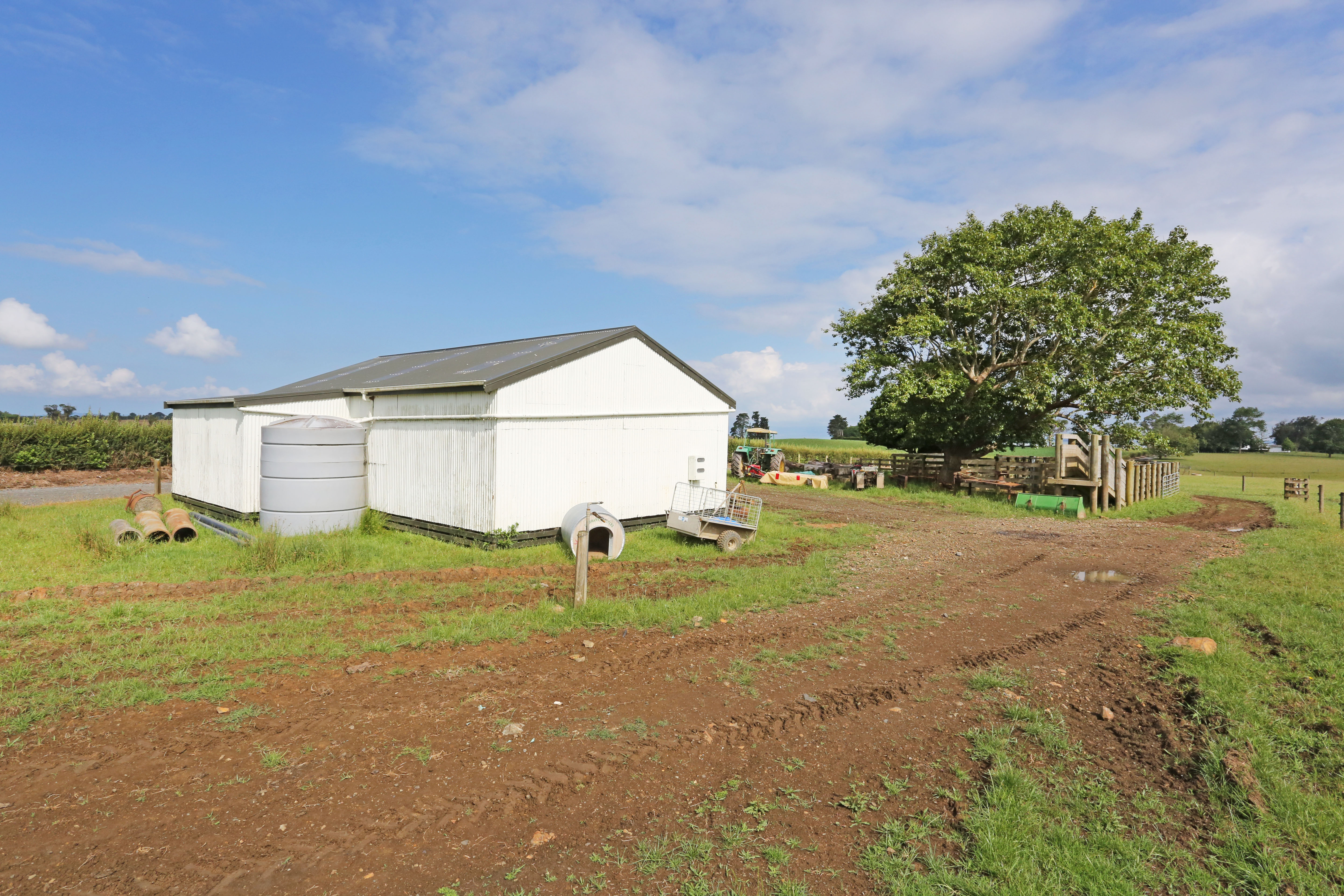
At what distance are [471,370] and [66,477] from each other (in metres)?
26.7

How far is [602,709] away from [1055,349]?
25.6m

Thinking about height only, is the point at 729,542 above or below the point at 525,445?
below

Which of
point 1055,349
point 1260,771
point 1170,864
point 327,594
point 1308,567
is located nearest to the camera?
point 1170,864

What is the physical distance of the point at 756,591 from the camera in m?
10.0

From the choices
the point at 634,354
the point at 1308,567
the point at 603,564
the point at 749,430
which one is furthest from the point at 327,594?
the point at 749,430

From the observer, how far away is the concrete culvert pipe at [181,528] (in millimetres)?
13664

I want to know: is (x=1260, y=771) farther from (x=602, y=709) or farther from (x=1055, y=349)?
(x=1055, y=349)

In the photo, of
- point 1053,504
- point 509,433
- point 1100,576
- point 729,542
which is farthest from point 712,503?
point 1053,504

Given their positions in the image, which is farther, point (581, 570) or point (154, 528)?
point (154, 528)

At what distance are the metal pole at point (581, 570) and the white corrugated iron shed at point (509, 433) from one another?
4.49 m

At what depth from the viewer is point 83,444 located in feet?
103

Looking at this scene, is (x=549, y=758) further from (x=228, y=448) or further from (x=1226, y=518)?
(x=1226, y=518)

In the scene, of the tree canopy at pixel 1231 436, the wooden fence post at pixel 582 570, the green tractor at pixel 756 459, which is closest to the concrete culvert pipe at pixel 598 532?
the wooden fence post at pixel 582 570

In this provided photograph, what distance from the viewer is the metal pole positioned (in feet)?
28.8
